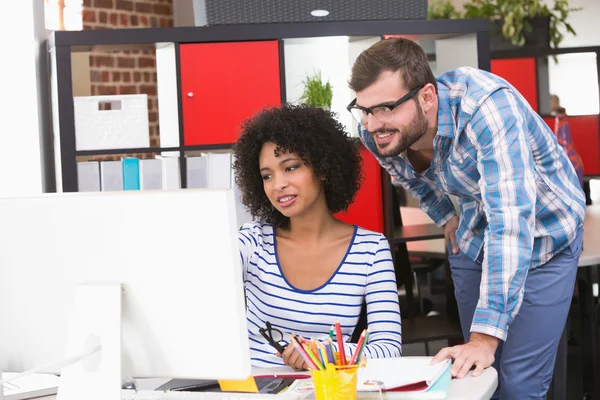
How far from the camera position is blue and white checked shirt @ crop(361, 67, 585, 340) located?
65.7 inches

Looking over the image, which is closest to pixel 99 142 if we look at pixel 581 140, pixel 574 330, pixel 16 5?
pixel 16 5

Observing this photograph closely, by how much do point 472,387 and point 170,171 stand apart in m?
1.92

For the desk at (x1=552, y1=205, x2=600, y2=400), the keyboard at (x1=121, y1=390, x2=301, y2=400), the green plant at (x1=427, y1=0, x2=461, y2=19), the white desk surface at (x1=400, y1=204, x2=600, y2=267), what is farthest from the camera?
the green plant at (x1=427, y1=0, x2=461, y2=19)

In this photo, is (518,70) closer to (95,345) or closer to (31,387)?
(31,387)

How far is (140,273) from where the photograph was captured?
3.90 ft

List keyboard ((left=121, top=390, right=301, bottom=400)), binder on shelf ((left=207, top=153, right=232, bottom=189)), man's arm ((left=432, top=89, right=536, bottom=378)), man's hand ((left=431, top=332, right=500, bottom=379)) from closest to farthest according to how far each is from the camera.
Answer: keyboard ((left=121, top=390, right=301, bottom=400))
man's hand ((left=431, top=332, right=500, bottom=379))
man's arm ((left=432, top=89, right=536, bottom=378))
binder on shelf ((left=207, top=153, right=232, bottom=189))

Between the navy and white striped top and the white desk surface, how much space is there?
1.05 m

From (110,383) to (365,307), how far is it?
0.90 m

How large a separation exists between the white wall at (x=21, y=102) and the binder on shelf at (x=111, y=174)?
260mm

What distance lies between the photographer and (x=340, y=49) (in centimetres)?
328

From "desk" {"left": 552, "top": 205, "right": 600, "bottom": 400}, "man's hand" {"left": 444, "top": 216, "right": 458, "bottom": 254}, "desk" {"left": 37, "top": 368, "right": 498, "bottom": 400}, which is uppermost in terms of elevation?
"man's hand" {"left": 444, "top": 216, "right": 458, "bottom": 254}

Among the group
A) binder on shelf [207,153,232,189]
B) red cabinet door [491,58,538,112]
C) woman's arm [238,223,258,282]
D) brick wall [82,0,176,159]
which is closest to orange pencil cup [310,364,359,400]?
woman's arm [238,223,258,282]

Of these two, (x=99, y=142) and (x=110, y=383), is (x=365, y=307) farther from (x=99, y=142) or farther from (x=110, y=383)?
(x=99, y=142)

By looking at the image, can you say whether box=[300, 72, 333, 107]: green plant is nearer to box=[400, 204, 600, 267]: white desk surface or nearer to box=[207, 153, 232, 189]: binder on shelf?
box=[207, 153, 232, 189]: binder on shelf
